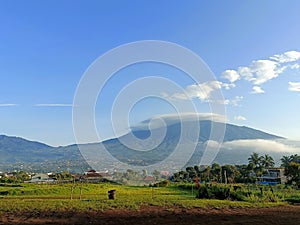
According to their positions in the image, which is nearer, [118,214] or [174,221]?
[174,221]

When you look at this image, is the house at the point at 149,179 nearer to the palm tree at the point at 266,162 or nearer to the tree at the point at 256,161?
the tree at the point at 256,161

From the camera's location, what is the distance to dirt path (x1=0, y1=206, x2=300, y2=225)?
1168cm

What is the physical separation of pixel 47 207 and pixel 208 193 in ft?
32.8

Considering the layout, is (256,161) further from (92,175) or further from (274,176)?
(92,175)

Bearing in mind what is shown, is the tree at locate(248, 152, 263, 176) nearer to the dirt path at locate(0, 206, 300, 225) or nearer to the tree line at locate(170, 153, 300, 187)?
the tree line at locate(170, 153, 300, 187)

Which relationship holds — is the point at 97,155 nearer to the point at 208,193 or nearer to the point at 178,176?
the point at 208,193

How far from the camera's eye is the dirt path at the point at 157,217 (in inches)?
460

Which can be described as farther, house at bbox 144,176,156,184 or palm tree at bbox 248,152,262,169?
palm tree at bbox 248,152,262,169

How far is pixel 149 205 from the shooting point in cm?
1555

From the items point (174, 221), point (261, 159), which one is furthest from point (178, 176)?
point (174, 221)

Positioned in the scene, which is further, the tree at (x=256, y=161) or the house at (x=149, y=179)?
the tree at (x=256, y=161)

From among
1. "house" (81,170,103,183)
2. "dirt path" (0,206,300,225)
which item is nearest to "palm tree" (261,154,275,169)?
"house" (81,170,103,183)

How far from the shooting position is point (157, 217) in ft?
41.3

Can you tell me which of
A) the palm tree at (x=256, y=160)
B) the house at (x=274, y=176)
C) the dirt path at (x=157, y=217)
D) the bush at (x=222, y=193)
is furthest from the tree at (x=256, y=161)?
the dirt path at (x=157, y=217)
